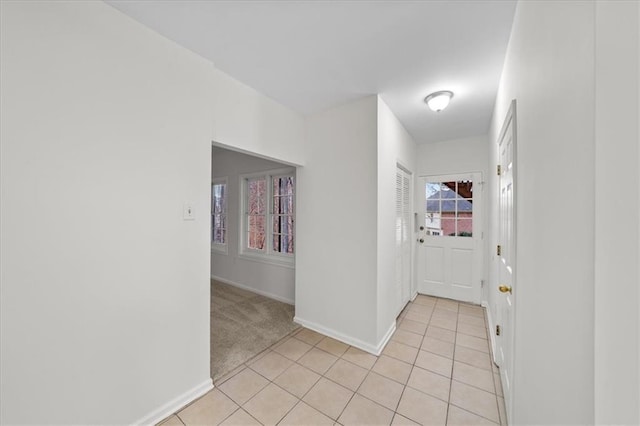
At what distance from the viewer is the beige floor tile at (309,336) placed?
8.36 feet

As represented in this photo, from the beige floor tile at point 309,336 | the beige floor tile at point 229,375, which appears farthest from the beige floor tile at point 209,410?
the beige floor tile at point 309,336

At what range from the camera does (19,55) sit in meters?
1.11

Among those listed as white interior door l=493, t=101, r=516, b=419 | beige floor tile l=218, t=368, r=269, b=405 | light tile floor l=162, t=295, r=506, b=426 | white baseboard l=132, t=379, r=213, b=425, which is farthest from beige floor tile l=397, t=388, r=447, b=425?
white baseboard l=132, t=379, r=213, b=425

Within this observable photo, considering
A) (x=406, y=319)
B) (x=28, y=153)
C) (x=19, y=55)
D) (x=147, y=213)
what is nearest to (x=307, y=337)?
(x=406, y=319)

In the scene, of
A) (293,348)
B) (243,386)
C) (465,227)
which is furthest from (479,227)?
(243,386)

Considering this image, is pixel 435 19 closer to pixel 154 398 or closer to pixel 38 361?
pixel 38 361

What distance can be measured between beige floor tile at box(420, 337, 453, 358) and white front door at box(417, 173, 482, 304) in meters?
1.42

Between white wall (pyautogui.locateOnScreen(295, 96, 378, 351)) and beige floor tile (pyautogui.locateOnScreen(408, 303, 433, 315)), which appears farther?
beige floor tile (pyautogui.locateOnScreen(408, 303, 433, 315))

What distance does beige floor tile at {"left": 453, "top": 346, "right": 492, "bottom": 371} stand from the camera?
2.15 metres

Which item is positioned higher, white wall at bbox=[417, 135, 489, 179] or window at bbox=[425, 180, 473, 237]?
white wall at bbox=[417, 135, 489, 179]

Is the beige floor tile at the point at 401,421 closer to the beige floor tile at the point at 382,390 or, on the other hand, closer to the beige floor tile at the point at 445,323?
the beige floor tile at the point at 382,390

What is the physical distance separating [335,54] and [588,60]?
158 centimetres

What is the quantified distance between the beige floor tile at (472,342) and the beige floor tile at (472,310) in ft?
2.27

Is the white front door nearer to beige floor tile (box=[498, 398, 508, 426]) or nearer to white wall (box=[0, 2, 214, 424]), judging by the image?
beige floor tile (box=[498, 398, 508, 426])
